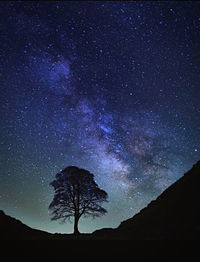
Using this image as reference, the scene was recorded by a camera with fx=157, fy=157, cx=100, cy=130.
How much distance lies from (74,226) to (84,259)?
2016cm

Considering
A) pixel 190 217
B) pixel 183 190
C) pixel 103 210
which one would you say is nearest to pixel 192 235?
pixel 190 217

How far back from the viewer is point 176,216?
521 inches

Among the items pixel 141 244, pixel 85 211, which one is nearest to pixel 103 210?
pixel 85 211

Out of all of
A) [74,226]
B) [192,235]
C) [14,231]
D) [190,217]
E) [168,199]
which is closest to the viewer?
[192,235]

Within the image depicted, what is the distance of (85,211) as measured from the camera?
2225cm

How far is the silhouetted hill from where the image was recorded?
1105 cm

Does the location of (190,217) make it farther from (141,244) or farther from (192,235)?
(141,244)

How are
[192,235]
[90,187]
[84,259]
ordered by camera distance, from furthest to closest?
[90,187]
[192,235]
[84,259]

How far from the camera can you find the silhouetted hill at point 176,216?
11.0m

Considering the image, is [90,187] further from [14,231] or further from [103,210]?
[14,231]

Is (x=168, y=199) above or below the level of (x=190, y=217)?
above

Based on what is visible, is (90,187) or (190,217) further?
(90,187)

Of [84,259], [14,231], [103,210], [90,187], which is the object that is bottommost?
[84,259]

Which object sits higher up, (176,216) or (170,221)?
(176,216)
